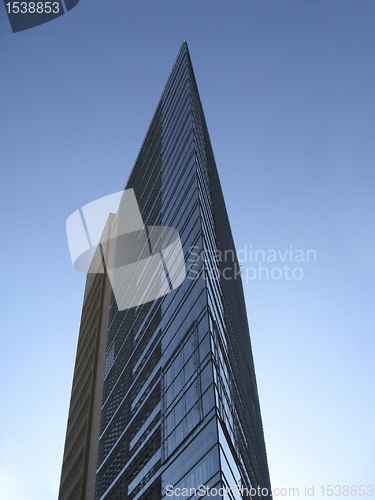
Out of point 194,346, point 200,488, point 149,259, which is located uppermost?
point 149,259

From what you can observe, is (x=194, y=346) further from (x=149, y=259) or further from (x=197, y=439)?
(x=149, y=259)

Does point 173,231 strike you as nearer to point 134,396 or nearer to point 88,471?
point 134,396

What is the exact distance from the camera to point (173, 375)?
24.4 metres

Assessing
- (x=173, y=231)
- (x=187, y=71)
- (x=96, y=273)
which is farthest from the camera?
(x=96, y=273)

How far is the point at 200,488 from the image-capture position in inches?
717

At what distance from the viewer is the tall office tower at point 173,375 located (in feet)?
66.6

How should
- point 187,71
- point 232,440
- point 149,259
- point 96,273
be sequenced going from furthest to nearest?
point 96,273 → point 187,71 → point 149,259 → point 232,440

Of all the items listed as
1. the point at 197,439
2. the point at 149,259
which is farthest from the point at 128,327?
the point at 197,439

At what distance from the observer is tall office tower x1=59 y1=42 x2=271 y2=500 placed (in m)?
20.3

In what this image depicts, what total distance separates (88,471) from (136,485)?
20.0 meters

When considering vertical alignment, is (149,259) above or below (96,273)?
below

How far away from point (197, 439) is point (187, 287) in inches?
359

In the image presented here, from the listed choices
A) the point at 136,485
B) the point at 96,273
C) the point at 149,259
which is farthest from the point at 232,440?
the point at 96,273

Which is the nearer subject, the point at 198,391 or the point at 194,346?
the point at 198,391
